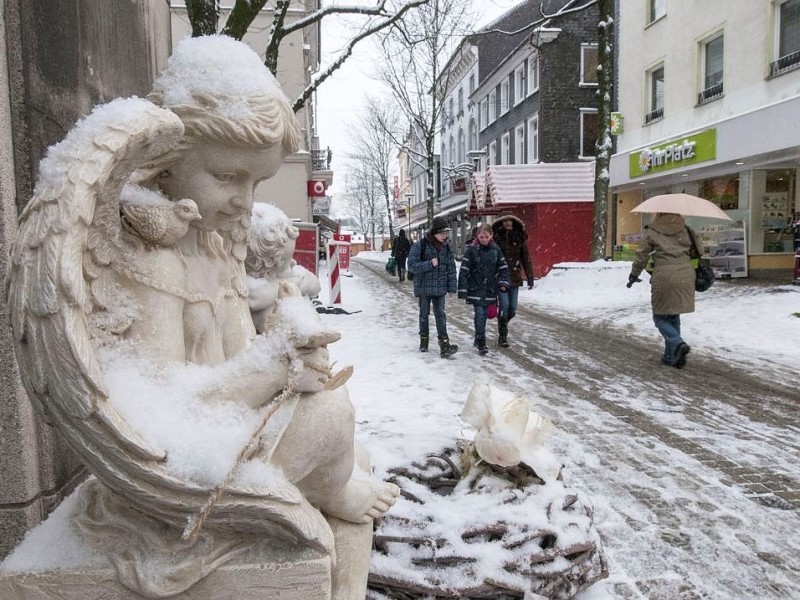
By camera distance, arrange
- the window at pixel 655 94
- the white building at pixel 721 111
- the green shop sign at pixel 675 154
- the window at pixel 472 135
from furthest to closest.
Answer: the window at pixel 472 135, the window at pixel 655 94, the green shop sign at pixel 675 154, the white building at pixel 721 111

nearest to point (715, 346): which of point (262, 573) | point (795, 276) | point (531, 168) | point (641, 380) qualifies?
point (641, 380)

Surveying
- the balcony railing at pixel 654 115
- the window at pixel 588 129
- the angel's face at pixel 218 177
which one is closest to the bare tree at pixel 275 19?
the angel's face at pixel 218 177

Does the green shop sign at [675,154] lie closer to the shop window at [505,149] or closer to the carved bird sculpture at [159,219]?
the shop window at [505,149]

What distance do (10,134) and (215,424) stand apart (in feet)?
4.06

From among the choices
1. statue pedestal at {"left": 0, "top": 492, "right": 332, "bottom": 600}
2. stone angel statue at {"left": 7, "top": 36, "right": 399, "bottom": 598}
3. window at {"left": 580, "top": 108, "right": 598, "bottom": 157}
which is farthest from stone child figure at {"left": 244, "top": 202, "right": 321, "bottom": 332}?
window at {"left": 580, "top": 108, "right": 598, "bottom": 157}

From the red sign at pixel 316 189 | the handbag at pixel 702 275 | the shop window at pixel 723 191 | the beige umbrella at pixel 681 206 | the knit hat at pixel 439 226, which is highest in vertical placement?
the red sign at pixel 316 189

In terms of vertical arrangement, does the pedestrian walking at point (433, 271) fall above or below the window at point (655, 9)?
below

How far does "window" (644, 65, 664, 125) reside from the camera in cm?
1723

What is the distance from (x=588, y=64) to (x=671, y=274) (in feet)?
61.5

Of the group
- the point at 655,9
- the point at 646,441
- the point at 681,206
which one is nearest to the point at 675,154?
the point at 655,9

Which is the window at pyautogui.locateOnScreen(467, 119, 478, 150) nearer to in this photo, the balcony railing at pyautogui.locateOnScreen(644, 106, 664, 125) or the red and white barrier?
the balcony railing at pyautogui.locateOnScreen(644, 106, 664, 125)

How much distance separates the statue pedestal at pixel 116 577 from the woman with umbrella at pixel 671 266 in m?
6.33

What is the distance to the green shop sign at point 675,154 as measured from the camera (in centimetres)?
1457

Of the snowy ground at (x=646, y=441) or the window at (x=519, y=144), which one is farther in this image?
the window at (x=519, y=144)
